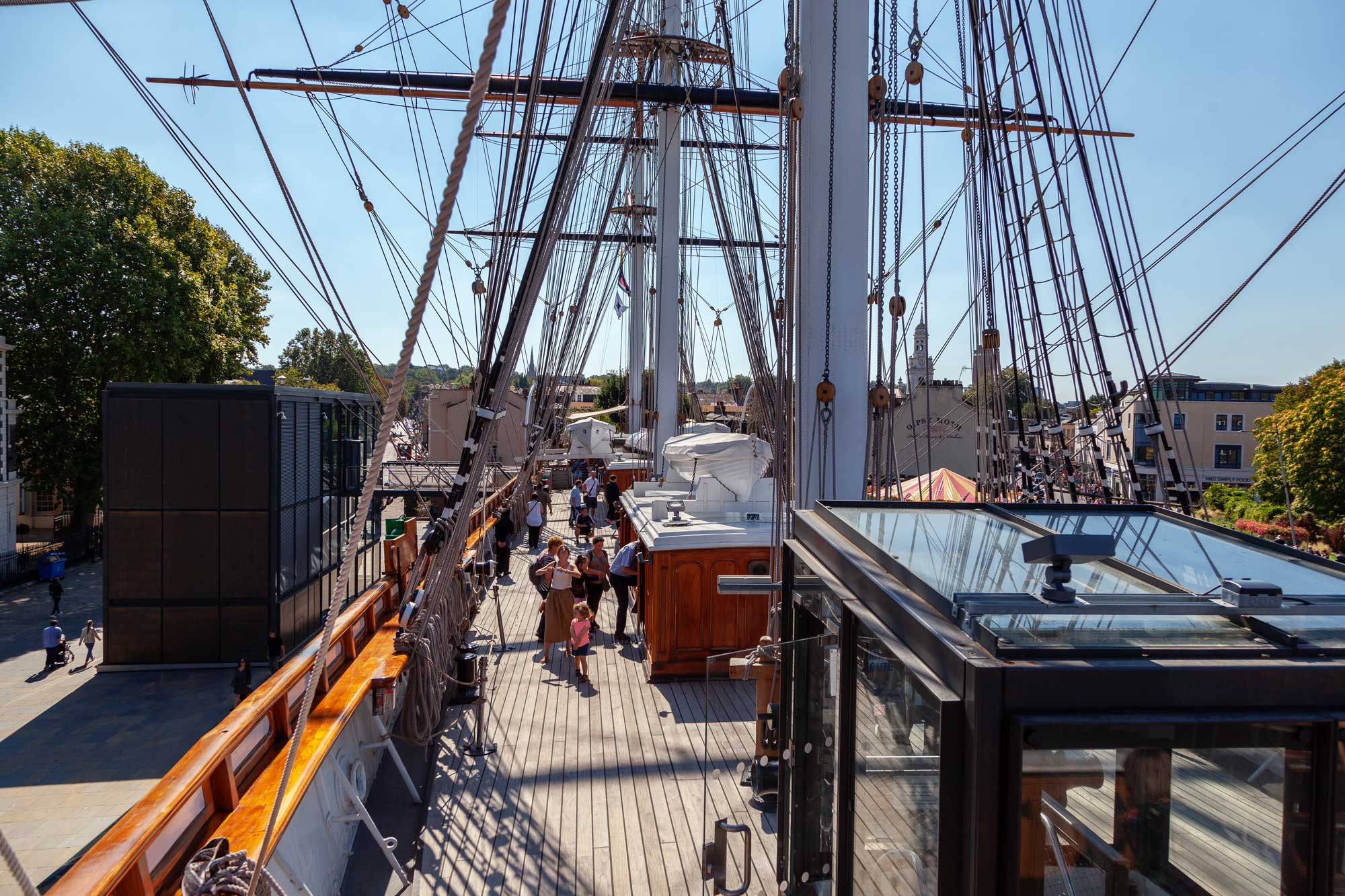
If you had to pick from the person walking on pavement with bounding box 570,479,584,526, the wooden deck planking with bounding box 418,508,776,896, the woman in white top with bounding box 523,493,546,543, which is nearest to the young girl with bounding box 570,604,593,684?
the wooden deck planking with bounding box 418,508,776,896

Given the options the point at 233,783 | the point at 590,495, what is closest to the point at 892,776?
the point at 233,783

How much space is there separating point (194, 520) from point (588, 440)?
968 inches

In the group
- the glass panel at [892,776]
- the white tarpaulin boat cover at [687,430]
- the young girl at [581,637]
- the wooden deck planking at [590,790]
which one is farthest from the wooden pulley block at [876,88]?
the white tarpaulin boat cover at [687,430]

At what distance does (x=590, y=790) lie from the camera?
19.2 feet

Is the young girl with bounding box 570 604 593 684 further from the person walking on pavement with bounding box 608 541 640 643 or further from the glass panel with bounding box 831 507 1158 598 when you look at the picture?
Result: the glass panel with bounding box 831 507 1158 598

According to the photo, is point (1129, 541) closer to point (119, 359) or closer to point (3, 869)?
point (3, 869)

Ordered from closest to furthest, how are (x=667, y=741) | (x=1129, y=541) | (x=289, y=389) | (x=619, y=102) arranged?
1. (x=1129, y=541)
2. (x=667, y=741)
3. (x=289, y=389)
4. (x=619, y=102)

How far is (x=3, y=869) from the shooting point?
19.5 feet

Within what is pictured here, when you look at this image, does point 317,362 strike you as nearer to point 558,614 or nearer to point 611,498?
point 611,498

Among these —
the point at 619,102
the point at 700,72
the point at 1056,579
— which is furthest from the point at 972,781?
the point at 700,72

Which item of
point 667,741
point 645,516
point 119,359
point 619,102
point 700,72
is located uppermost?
point 700,72

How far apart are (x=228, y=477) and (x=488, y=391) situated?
20.0 feet

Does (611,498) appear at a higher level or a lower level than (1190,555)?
lower

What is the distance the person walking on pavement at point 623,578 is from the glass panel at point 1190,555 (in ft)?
23.3
